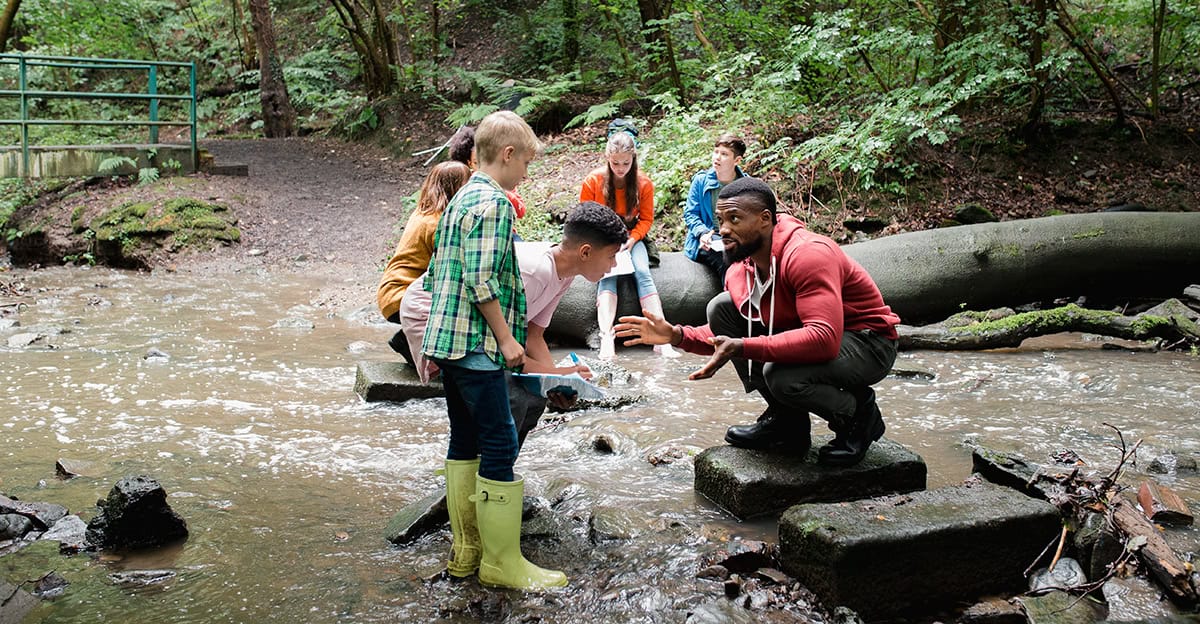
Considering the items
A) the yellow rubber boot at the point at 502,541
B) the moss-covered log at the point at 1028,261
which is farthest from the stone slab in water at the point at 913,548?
the moss-covered log at the point at 1028,261

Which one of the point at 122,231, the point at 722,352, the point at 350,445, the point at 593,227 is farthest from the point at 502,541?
the point at 122,231

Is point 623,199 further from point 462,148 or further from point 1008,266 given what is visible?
point 1008,266

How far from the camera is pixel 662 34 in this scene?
14.3 meters

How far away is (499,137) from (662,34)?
11783mm

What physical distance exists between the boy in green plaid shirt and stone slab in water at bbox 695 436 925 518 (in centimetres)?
97

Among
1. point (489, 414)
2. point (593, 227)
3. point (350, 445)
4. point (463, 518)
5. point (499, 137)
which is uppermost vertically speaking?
point (499, 137)

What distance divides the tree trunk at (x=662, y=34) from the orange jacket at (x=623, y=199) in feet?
21.6

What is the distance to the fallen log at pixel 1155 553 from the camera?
2939 millimetres

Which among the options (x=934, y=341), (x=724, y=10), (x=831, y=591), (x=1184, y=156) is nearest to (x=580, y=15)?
(x=724, y=10)

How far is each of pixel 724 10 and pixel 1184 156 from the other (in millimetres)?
6673

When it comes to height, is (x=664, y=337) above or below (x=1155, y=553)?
above

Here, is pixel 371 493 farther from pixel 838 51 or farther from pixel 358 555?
pixel 838 51

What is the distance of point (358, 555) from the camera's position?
3.45 m

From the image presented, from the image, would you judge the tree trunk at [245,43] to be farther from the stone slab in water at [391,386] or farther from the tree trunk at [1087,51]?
the stone slab in water at [391,386]
